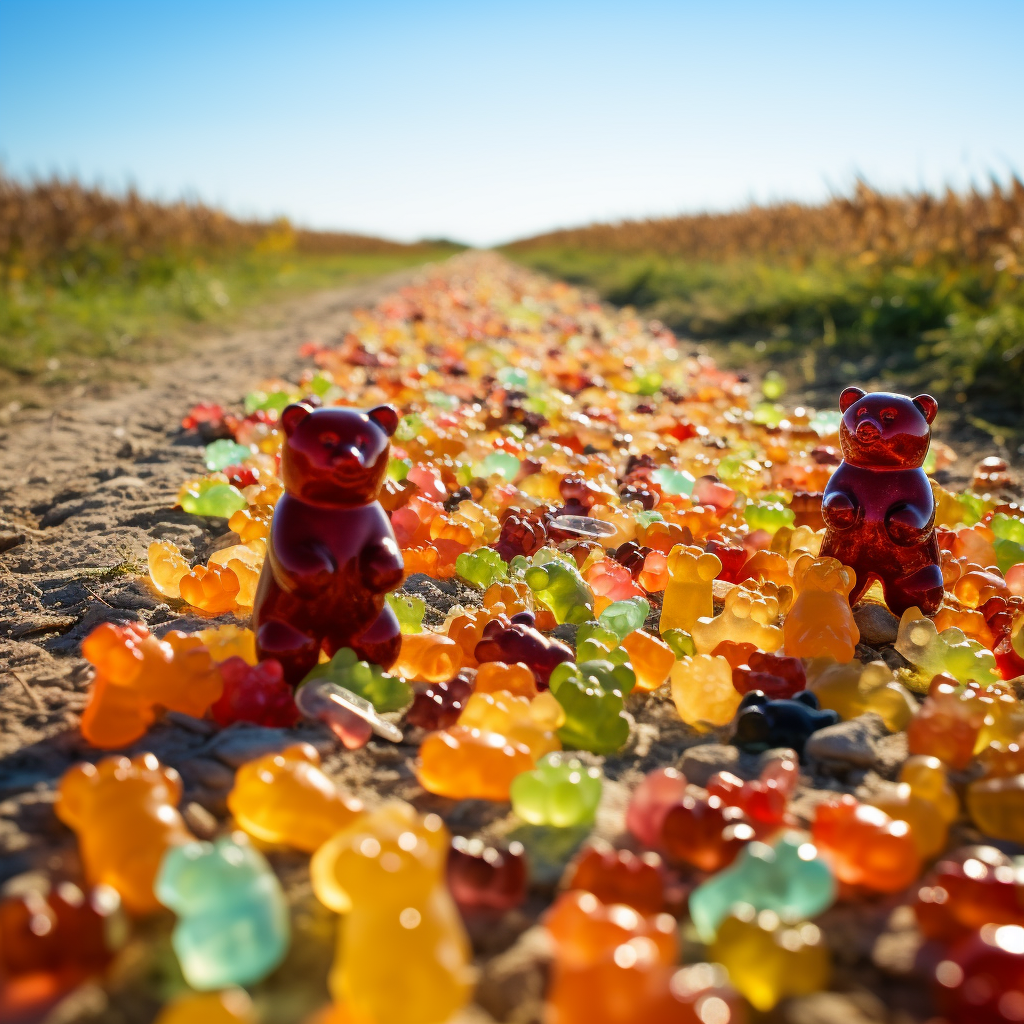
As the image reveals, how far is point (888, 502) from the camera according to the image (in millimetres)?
2420

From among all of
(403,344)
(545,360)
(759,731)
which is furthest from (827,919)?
(403,344)

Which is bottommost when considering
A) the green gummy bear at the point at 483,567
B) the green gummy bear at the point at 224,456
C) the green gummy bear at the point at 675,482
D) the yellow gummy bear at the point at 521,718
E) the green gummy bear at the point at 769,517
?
the yellow gummy bear at the point at 521,718

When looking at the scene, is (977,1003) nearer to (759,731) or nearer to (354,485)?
(759,731)

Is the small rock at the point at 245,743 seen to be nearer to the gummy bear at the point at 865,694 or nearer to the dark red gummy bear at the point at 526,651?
the dark red gummy bear at the point at 526,651

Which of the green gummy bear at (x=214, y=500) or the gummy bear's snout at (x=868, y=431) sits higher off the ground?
the gummy bear's snout at (x=868, y=431)

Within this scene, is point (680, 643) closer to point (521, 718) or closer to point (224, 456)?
point (521, 718)

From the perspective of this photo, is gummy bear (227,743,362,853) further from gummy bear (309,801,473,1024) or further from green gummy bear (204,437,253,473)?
green gummy bear (204,437,253,473)

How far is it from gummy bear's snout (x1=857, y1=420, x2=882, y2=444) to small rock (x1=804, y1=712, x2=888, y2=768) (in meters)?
0.86

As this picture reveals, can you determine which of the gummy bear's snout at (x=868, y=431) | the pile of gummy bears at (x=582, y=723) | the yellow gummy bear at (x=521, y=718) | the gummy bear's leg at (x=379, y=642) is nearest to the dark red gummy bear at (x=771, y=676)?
the pile of gummy bears at (x=582, y=723)

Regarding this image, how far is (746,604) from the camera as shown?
7.45 feet

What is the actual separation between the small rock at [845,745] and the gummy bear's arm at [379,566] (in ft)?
3.13

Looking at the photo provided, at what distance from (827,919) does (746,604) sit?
1.01 metres

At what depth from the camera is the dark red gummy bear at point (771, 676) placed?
78.7 inches

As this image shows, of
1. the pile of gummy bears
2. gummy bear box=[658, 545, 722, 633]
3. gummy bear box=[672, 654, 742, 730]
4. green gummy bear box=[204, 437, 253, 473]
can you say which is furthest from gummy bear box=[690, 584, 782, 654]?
green gummy bear box=[204, 437, 253, 473]
